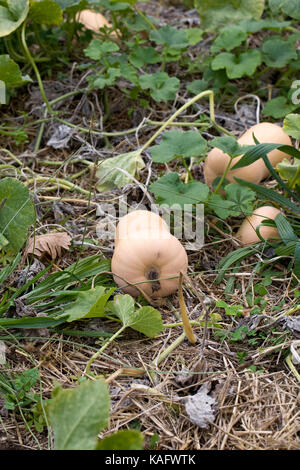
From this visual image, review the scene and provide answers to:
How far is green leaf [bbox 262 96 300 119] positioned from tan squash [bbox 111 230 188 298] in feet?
2.72

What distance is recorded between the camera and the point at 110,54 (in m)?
2.48

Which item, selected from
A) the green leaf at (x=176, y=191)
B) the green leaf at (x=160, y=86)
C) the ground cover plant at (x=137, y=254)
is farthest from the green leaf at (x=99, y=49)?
the green leaf at (x=176, y=191)

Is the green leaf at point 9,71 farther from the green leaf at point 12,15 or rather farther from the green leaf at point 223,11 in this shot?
the green leaf at point 223,11

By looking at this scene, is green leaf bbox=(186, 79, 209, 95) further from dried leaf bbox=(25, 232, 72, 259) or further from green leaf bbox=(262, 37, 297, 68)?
dried leaf bbox=(25, 232, 72, 259)

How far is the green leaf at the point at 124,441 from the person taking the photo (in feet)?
3.50

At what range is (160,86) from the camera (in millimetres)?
2188

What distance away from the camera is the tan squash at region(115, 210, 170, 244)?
1.65 m

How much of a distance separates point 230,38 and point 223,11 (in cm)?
29

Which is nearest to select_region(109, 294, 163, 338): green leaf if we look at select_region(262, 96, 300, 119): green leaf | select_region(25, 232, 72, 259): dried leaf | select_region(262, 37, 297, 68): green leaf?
select_region(25, 232, 72, 259): dried leaf

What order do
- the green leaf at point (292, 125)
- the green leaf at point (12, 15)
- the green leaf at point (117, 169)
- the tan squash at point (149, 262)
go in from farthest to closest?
the green leaf at point (12, 15) < the green leaf at point (117, 169) < the green leaf at point (292, 125) < the tan squash at point (149, 262)

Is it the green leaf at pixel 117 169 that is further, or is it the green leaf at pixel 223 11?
the green leaf at pixel 223 11

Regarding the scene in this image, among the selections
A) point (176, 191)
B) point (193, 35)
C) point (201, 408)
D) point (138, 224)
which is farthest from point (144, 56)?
point (201, 408)

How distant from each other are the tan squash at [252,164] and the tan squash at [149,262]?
0.41 meters

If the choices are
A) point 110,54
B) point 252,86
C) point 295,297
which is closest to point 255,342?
point 295,297
